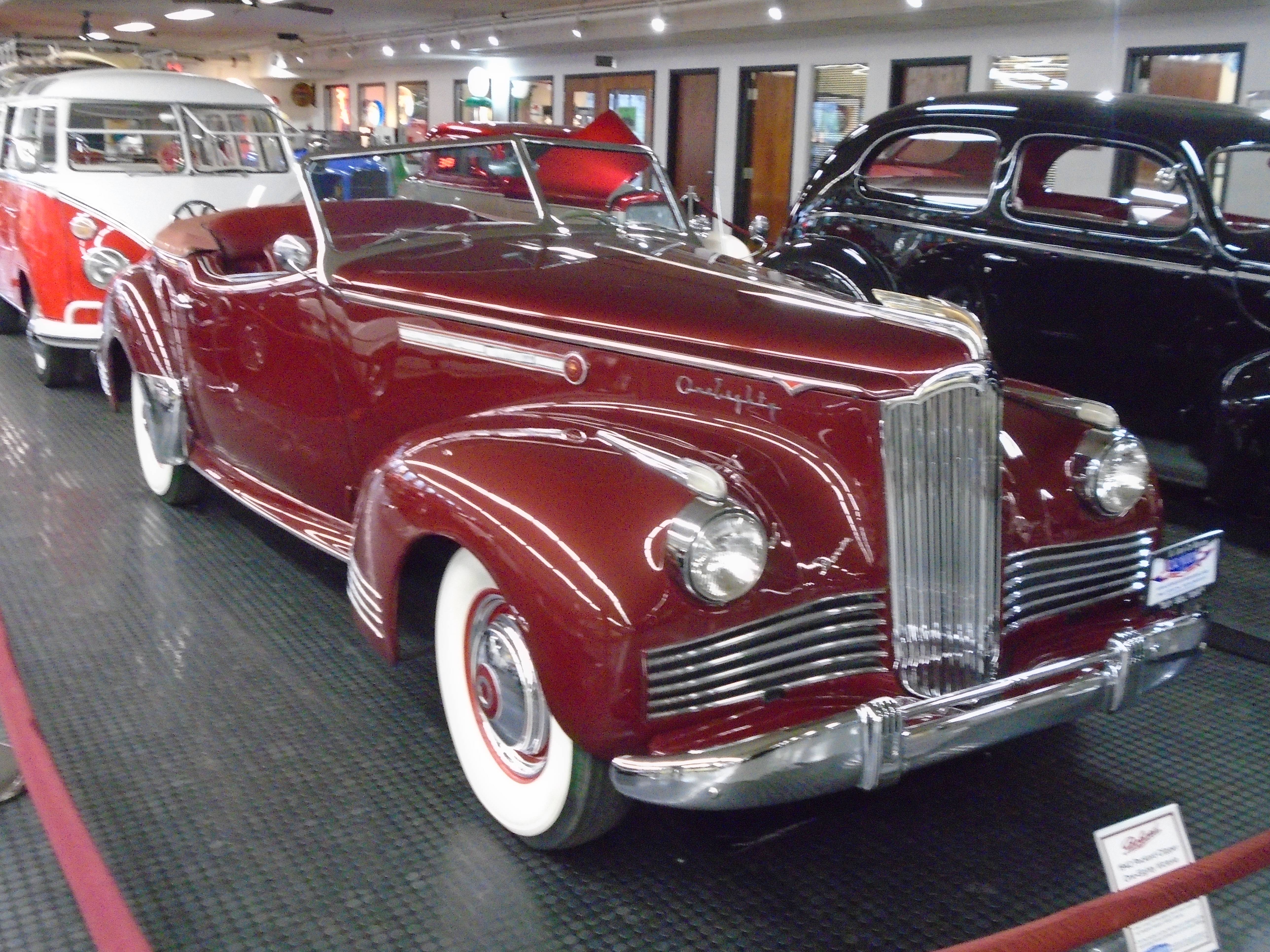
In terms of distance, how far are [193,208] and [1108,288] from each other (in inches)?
185

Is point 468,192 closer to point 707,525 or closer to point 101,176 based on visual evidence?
point 707,525

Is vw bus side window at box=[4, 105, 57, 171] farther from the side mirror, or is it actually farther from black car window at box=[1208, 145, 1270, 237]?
black car window at box=[1208, 145, 1270, 237]

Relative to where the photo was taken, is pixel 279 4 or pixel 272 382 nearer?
pixel 272 382

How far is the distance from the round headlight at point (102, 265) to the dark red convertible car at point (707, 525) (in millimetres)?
3217

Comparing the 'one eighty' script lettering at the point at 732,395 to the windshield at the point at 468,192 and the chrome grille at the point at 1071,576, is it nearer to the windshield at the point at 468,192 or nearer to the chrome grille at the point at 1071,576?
the chrome grille at the point at 1071,576

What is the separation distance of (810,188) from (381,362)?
3145 millimetres

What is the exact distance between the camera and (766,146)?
39.2 feet

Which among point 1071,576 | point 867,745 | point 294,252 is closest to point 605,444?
point 867,745

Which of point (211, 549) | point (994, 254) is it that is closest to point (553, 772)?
point (211, 549)

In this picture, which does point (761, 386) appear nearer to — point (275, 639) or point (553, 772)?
point (553, 772)

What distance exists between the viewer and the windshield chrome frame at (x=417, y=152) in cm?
309

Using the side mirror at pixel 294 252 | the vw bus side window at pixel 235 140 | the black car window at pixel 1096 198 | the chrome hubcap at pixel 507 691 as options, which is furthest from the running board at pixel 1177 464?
the vw bus side window at pixel 235 140

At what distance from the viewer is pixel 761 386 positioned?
2305mm

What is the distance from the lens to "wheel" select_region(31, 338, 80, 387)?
589 centimetres
